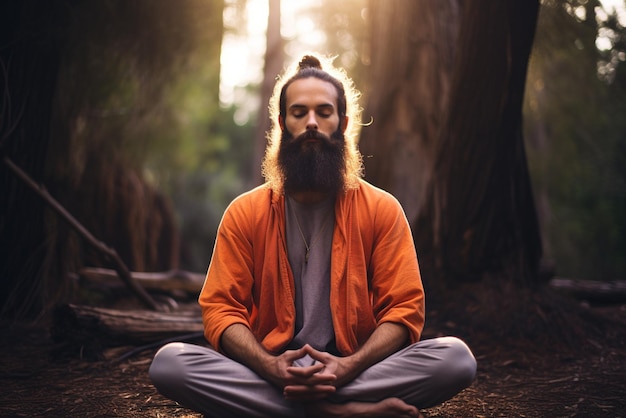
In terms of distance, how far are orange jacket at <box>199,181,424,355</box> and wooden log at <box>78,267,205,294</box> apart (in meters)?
3.33

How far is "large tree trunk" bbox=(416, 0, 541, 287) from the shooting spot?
4637mm

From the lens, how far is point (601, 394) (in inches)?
138

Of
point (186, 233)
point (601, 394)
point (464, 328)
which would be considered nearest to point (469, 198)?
point (464, 328)

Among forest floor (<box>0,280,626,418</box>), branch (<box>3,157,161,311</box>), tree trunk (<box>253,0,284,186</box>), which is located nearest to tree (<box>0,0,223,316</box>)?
branch (<box>3,157,161,311</box>)

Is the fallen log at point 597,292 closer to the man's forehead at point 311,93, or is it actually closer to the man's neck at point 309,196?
the man's neck at point 309,196

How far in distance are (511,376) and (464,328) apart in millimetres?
861

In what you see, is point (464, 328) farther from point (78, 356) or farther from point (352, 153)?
point (78, 356)

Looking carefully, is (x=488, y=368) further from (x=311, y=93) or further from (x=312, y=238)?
(x=311, y=93)

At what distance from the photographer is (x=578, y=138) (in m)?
13.8

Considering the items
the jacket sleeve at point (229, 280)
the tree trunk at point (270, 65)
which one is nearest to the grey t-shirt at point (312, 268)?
the jacket sleeve at point (229, 280)

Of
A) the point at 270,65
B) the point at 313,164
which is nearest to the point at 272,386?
A: the point at 313,164

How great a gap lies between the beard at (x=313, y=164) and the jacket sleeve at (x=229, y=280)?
0.32 meters

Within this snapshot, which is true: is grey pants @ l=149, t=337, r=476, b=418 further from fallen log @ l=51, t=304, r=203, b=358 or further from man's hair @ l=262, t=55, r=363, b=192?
fallen log @ l=51, t=304, r=203, b=358

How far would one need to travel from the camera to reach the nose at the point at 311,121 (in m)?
3.03
